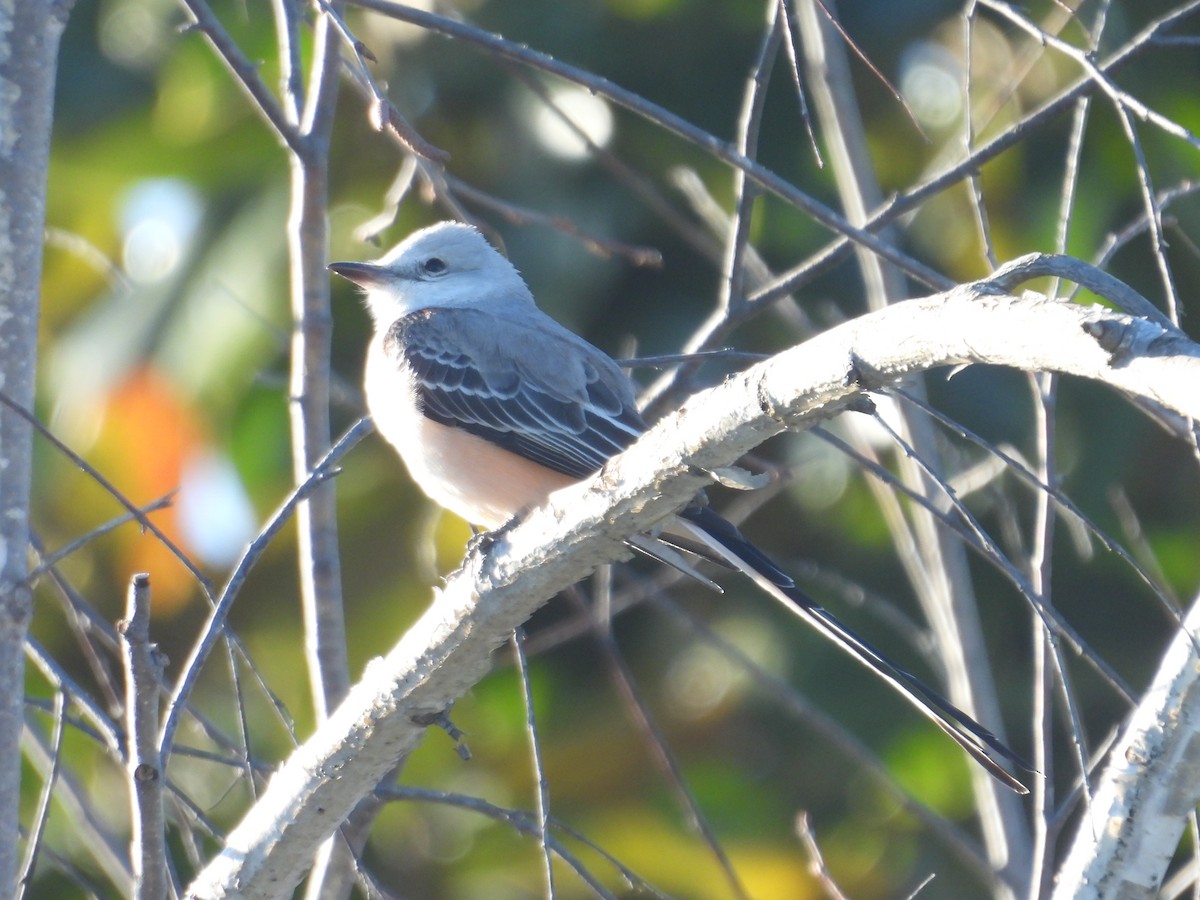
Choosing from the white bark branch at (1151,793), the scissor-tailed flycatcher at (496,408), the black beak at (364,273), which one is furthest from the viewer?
the black beak at (364,273)

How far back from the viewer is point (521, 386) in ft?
13.6

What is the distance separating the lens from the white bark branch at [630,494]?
1562 mm

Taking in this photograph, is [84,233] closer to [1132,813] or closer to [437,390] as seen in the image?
[437,390]

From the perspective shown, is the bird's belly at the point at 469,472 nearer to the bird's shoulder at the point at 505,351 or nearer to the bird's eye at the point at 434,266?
the bird's shoulder at the point at 505,351

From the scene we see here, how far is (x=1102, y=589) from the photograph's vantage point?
24.1 ft

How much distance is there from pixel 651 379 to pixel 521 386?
2.32 m

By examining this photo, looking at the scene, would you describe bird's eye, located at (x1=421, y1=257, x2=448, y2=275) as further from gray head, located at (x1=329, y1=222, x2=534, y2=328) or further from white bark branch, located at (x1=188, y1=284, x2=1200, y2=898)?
white bark branch, located at (x1=188, y1=284, x2=1200, y2=898)

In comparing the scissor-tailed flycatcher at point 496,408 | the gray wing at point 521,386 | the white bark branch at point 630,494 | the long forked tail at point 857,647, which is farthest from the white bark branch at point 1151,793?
the gray wing at point 521,386

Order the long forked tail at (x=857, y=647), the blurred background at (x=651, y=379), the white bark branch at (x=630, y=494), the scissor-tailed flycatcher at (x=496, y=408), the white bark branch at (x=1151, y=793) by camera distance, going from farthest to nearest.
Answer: the blurred background at (x=651, y=379) < the scissor-tailed flycatcher at (x=496, y=408) < the long forked tail at (x=857, y=647) < the white bark branch at (x=1151, y=793) < the white bark branch at (x=630, y=494)

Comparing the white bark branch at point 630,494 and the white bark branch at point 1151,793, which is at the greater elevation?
the white bark branch at point 630,494

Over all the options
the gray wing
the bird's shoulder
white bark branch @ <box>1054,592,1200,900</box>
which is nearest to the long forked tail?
white bark branch @ <box>1054,592,1200,900</box>

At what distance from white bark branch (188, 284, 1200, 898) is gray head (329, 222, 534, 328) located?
2254mm

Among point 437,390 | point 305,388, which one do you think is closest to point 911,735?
→ point 437,390

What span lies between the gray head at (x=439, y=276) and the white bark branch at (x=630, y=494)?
225 cm
